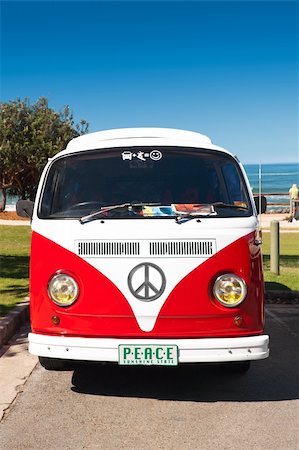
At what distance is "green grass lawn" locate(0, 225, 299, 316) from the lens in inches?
311

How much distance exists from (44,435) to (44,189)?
7.00ft

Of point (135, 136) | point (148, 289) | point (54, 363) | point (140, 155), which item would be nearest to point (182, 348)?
point (148, 289)

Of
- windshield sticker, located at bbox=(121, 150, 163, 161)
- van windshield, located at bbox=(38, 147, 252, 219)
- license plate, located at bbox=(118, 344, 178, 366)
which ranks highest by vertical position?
windshield sticker, located at bbox=(121, 150, 163, 161)

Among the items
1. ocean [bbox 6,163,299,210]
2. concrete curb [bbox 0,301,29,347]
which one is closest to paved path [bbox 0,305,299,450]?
concrete curb [bbox 0,301,29,347]

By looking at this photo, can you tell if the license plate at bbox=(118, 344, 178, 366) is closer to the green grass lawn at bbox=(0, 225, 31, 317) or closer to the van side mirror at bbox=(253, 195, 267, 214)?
the van side mirror at bbox=(253, 195, 267, 214)

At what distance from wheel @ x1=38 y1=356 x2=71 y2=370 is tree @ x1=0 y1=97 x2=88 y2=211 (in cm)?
2281

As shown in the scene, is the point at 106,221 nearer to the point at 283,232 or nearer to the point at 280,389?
the point at 280,389

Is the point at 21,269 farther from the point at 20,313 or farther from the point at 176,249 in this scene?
the point at 176,249

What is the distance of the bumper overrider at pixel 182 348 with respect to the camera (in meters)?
4.09

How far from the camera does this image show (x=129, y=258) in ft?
13.7

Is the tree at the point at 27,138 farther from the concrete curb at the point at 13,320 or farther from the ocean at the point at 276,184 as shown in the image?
the concrete curb at the point at 13,320

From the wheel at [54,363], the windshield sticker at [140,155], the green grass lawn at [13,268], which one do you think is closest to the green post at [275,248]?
the green grass lawn at [13,268]

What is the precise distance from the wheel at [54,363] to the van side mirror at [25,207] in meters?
1.46

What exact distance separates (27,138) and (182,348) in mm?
25207
